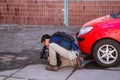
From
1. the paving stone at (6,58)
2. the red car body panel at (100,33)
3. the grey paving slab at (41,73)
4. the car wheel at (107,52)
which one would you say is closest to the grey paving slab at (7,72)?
the grey paving slab at (41,73)

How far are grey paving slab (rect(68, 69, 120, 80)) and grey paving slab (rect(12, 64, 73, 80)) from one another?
0.20 meters

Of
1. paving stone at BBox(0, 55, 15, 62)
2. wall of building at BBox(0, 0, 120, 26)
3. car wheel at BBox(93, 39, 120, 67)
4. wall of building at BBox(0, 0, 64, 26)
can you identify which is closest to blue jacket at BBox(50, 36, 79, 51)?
car wheel at BBox(93, 39, 120, 67)

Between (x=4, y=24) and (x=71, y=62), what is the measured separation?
18.2 feet

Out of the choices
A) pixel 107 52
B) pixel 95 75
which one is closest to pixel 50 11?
pixel 107 52

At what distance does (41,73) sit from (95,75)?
1.08 m

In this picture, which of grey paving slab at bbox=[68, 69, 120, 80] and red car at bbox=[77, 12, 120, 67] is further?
red car at bbox=[77, 12, 120, 67]

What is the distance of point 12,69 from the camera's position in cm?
739

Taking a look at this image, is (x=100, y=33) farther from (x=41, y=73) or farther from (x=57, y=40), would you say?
(x=41, y=73)

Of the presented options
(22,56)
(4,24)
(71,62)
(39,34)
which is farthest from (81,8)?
(71,62)

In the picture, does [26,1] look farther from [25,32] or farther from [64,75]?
[64,75]

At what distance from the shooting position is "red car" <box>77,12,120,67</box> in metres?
7.36

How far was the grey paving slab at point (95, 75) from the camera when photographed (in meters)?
6.82

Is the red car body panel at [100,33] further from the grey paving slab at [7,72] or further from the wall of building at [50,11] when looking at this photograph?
the wall of building at [50,11]

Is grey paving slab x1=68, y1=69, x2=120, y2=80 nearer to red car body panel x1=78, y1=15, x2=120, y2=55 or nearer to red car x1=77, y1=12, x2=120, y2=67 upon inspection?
red car x1=77, y1=12, x2=120, y2=67
